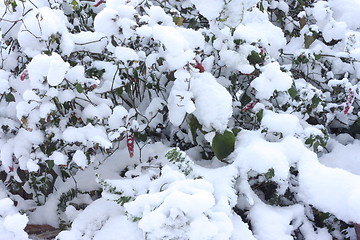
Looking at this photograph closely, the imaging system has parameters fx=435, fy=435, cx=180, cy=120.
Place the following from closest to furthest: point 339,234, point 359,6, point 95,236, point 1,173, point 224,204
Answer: point 224,204, point 95,236, point 339,234, point 1,173, point 359,6

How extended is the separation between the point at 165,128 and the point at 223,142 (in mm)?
432

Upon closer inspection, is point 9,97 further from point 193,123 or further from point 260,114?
point 260,114

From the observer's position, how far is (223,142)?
170 centimetres

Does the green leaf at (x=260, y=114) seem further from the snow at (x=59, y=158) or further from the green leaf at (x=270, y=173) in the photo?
the snow at (x=59, y=158)

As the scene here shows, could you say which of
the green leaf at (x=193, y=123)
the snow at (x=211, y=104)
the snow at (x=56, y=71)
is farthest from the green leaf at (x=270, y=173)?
the snow at (x=56, y=71)

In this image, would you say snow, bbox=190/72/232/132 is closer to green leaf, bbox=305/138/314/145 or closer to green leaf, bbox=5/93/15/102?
green leaf, bbox=305/138/314/145

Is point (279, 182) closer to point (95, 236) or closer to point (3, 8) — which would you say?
point (95, 236)

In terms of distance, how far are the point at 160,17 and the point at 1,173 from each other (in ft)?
3.12

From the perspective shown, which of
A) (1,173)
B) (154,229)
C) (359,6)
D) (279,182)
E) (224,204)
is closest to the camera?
(154,229)

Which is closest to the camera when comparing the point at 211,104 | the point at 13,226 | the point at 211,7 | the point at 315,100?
the point at 13,226

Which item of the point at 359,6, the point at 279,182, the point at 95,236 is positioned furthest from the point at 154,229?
the point at 359,6

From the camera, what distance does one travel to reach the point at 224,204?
1.38m

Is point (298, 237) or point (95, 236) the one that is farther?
point (298, 237)

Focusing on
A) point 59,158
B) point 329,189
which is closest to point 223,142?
point 329,189
